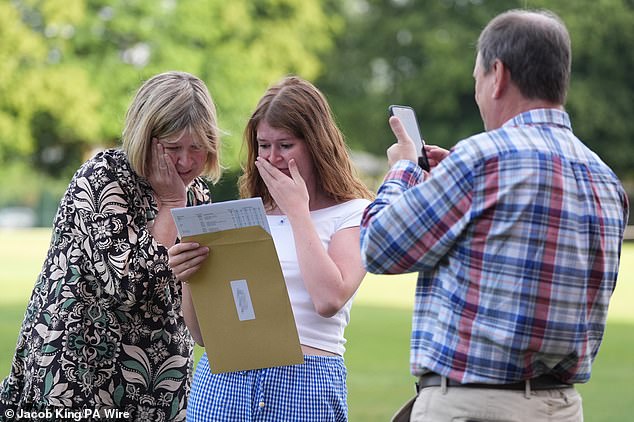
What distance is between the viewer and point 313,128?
12.2 ft

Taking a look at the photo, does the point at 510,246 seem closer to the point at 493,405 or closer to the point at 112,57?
the point at 493,405

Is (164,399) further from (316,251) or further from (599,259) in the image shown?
(599,259)

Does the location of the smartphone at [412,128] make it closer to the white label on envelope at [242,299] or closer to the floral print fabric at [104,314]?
the white label on envelope at [242,299]

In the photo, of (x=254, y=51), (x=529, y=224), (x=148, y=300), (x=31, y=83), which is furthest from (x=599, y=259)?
(x=254, y=51)

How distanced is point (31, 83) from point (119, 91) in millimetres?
3204

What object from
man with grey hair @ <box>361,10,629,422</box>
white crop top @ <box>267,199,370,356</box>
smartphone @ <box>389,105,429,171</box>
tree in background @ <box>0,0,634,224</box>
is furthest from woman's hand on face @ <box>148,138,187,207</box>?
tree in background @ <box>0,0,634,224</box>

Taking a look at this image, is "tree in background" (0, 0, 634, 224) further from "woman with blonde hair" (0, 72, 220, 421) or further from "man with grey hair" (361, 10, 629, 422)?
"man with grey hair" (361, 10, 629, 422)

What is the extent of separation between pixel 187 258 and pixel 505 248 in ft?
3.76

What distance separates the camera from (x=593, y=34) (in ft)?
142

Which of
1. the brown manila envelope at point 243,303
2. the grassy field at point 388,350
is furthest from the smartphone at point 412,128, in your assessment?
the grassy field at point 388,350

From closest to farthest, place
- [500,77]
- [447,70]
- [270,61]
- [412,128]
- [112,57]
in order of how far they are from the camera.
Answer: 1. [500,77]
2. [412,128]
3. [112,57]
4. [270,61]
5. [447,70]

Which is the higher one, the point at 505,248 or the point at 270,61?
the point at 270,61

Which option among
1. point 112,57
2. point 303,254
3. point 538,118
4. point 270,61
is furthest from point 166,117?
point 270,61

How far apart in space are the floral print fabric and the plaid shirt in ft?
4.07
